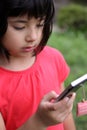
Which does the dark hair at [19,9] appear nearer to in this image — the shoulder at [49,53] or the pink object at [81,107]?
the shoulder at [49,53]

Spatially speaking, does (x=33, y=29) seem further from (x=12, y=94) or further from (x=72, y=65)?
(x=72, y=65)

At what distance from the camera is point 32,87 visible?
173cm

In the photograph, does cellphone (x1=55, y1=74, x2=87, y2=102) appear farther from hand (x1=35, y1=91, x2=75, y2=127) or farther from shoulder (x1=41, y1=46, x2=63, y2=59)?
shoulder (x1=41, y1=46, x2=63, y2=59)

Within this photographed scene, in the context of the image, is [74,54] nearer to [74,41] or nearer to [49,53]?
[74,41]

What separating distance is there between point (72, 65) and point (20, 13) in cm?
367

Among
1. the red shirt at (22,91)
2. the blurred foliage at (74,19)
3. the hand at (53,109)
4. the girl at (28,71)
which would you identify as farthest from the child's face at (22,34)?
the blurred foliage at (74,19)

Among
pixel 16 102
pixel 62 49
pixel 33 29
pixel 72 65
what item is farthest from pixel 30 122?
pixel 62 49

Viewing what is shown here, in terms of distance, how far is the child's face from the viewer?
162 cm

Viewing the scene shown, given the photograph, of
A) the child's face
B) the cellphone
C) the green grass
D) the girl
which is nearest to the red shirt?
the girl

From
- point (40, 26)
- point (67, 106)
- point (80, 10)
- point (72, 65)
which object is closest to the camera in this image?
point (67, 106)

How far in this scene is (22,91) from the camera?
1.71 metres

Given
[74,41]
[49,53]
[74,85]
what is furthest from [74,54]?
[74,85]

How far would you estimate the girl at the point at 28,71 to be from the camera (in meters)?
1.60

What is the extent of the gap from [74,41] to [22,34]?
5061 mm
